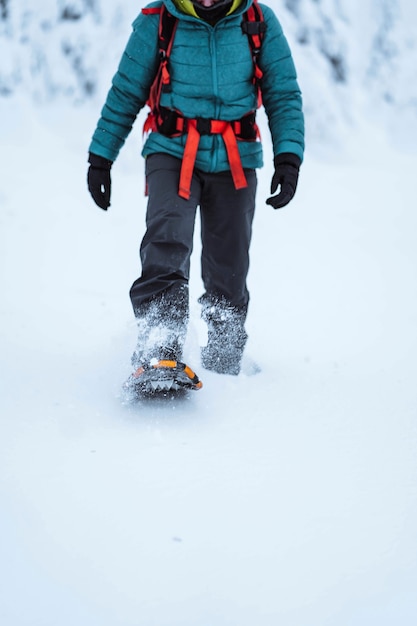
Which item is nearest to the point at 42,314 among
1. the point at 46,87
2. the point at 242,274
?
the point at 242,274

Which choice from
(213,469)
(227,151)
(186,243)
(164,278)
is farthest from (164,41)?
(213,469)

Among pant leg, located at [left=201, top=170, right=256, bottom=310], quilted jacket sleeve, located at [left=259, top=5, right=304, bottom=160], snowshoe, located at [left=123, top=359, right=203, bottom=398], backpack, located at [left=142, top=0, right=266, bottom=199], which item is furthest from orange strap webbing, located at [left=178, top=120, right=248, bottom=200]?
snowshoe, located at [left=123, top=359, right=203, bottom=398]

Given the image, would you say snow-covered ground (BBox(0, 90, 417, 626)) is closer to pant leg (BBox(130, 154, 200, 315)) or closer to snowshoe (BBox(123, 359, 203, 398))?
snowshoe (BBox(123, 359, 203, 398))

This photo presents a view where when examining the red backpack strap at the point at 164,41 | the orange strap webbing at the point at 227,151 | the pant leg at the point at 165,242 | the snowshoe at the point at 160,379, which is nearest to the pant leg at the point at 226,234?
the orange strap webbing at the point at 227,151

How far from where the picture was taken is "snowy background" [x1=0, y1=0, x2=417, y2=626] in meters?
1.54

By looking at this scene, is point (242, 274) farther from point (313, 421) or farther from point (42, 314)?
point (42, 314)

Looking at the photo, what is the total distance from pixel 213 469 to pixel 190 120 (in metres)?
1.62

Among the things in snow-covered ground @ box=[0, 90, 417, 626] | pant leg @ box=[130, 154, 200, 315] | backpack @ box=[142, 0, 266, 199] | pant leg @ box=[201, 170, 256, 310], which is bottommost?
snow-covered ground @ box=[0, 90, 417, 626]

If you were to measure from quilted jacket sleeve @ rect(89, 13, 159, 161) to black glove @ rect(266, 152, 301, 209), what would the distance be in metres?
0.75

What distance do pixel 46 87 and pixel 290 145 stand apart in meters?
7.84

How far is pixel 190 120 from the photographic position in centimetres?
288

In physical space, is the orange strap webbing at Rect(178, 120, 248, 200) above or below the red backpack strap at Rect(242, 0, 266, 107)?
below

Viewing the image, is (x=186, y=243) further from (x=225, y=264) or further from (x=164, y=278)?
(x=225, y=264)

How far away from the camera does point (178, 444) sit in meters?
2.30
